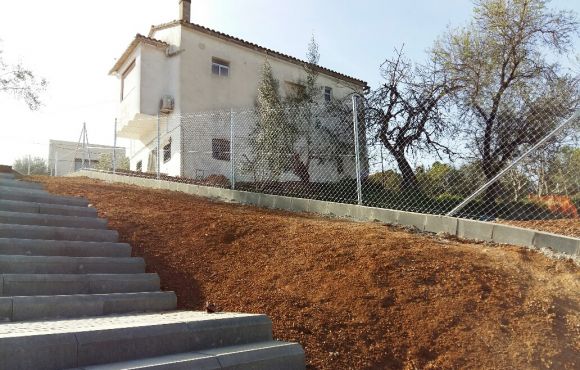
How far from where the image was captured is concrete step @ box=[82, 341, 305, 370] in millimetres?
2793

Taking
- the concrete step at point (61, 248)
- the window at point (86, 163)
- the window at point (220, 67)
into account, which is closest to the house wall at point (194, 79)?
the window at point (220, 67)

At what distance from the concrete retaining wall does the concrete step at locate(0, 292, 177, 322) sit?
347 centimetres

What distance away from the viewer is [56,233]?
5211 mm

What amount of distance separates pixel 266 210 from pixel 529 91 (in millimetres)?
6663

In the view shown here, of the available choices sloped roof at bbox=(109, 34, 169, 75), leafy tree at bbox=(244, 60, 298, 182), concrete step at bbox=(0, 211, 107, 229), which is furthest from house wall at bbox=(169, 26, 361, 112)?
concrete step at bbox=(0, 211, 107, 229)

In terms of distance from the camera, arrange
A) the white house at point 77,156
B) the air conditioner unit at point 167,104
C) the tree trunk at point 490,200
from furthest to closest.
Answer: the air conditioner unit at point 167,104 → the white house at point 77,156 → the tree trunk at point 490,200

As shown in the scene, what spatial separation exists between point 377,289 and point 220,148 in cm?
955

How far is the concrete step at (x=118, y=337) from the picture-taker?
2650 mm

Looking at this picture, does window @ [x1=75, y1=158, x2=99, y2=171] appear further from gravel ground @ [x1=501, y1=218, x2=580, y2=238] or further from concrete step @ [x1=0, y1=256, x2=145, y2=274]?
gravel ground @ [x1=501, y1=218, x2=580, y2=238]

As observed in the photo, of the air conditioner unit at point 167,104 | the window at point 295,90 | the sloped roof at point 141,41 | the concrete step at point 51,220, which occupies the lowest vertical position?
the concrete step at point 51,220

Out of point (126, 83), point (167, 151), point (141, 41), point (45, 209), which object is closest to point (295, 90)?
point (167, 151)

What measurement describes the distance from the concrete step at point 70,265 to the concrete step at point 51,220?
47.5 inches

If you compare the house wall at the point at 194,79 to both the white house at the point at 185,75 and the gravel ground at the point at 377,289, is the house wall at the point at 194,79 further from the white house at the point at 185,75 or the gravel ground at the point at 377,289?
the gravel ground at the point at 377,289

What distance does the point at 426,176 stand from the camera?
7836 mm
